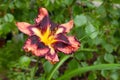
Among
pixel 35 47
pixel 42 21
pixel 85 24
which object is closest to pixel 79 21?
pixel 85 24

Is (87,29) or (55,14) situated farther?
(55,14)

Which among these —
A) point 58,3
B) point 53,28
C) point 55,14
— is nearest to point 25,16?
point 55,14

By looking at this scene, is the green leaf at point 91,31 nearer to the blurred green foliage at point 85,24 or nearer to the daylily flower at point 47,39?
the blurred green foliage at point 85,24

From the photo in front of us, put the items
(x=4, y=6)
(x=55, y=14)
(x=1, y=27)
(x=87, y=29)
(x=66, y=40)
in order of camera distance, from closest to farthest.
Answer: (x=66, y=40)
(x=87, y=29)
(x=1, y=27)
(x=4, y=6)
(x=55, y=14)

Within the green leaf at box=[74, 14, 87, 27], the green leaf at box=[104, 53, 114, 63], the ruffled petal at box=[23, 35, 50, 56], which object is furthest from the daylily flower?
the green leaf at box=[104, 53, 114, 63]

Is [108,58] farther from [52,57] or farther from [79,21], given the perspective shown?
[52,57]

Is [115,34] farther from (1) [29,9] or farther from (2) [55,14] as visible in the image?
(1) [29,9]

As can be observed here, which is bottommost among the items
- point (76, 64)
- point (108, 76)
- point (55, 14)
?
point (108, 76)
